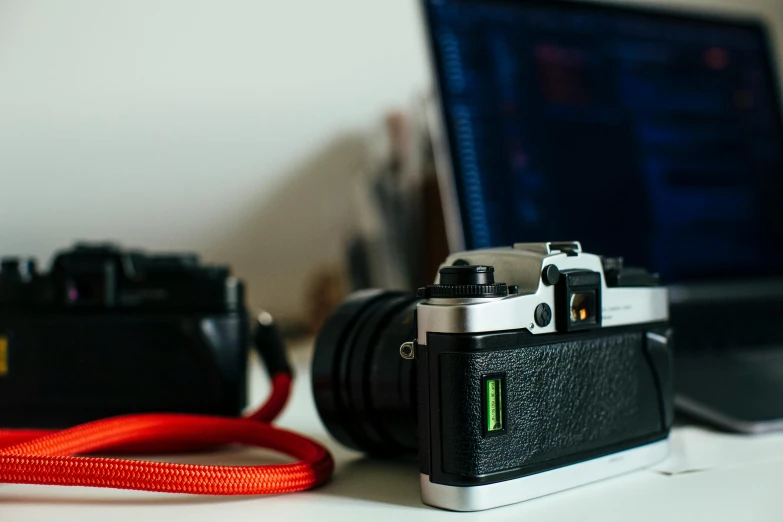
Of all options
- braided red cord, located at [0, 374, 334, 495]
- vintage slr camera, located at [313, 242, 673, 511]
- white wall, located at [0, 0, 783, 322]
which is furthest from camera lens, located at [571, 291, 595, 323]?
white wall, located at [0, 0, 783, 322]

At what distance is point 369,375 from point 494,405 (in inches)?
3.0

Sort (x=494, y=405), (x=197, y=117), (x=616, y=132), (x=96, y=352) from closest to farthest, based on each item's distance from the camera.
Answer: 1. (x=494, y=405)
2. (x=96, y=352)
3. (x=616, y=132)
4. (x=197, y=117)

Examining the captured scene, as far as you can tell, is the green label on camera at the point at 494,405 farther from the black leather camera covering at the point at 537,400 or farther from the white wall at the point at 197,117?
the white wall at the point at 197,117

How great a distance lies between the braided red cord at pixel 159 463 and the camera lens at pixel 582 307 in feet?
0.50

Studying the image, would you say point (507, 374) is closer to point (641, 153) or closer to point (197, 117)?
point (641, 153)

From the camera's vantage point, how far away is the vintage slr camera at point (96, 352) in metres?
0.48

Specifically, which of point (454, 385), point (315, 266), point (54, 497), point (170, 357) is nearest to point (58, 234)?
point (315, 266)

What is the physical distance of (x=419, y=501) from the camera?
0.35 meters

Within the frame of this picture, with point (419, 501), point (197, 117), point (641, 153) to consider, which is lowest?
point (419, 501)

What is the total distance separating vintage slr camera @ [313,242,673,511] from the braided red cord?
4 centimetres

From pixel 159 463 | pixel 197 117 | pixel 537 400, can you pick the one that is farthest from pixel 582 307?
pixel 197 117

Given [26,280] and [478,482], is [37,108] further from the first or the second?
[478,482]

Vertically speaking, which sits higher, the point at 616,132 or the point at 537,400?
the point at 616,132

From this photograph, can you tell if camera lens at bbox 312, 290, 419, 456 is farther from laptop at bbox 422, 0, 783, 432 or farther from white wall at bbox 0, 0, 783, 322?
white wall at bbox 0, 0, 783, 322
